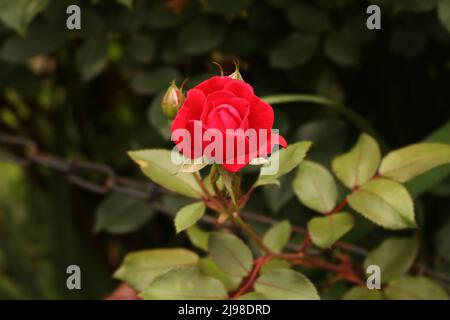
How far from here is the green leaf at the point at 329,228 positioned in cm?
63

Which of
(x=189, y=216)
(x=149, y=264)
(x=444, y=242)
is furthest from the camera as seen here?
(x=444, y=242)

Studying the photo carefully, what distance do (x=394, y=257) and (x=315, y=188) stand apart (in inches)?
4.7

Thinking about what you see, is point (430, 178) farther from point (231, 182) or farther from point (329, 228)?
point (231, 182)

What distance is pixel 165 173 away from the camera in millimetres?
650

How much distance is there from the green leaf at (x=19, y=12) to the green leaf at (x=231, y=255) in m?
0.34

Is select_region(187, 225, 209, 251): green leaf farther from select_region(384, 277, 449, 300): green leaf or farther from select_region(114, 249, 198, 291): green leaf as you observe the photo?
select_region(384, 277, 449, 300): green leaf

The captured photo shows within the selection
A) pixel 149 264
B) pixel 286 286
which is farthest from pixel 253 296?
pixel 149 264

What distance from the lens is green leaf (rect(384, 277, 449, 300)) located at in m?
0.68

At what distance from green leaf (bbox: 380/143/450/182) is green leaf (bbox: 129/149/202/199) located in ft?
0.62

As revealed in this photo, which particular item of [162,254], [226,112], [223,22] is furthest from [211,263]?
[223,22]

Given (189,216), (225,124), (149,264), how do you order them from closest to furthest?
(225,124) → (189,216) → (149,264)

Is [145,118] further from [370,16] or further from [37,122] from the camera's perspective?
[370,16]

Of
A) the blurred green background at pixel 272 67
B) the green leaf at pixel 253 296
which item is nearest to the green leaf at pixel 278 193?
the blurred green background at pixel 272 67

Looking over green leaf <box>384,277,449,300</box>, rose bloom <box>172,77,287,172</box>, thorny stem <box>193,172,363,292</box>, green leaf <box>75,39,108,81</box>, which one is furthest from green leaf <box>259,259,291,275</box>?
green leaf <box>75,39,108,81</box>
